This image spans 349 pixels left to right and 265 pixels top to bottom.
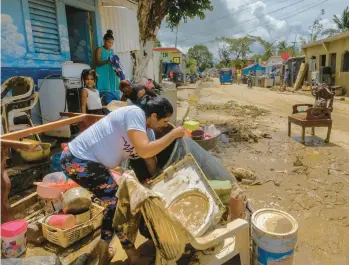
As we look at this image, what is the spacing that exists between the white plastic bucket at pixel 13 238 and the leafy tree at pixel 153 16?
6.82m

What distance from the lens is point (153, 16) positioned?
27.8 feet

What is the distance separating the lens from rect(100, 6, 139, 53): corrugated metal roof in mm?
6566

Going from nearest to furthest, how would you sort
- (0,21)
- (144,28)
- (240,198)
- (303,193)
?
(240,198) < (0,21) < (303,193) < (144,28)

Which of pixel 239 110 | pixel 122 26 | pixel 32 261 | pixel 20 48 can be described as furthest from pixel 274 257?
pixel 239 110

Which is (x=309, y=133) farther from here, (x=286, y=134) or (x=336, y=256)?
(x=336, y=256)

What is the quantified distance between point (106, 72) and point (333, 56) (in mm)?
18315

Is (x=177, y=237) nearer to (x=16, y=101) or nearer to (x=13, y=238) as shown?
(x=13, y=238)

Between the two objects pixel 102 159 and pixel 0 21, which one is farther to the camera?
pixel 0 21

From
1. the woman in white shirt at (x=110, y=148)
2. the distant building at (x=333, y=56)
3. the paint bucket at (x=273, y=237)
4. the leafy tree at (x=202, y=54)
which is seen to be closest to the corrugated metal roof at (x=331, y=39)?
the distant building at (x=333, y=56)

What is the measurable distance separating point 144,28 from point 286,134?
17.2 ft

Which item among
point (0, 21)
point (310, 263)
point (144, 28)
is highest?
point (144, 28)

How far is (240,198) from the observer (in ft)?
7.96

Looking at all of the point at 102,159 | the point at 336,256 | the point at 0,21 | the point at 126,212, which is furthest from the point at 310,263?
the point at 0,21

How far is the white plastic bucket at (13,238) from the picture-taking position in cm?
231
